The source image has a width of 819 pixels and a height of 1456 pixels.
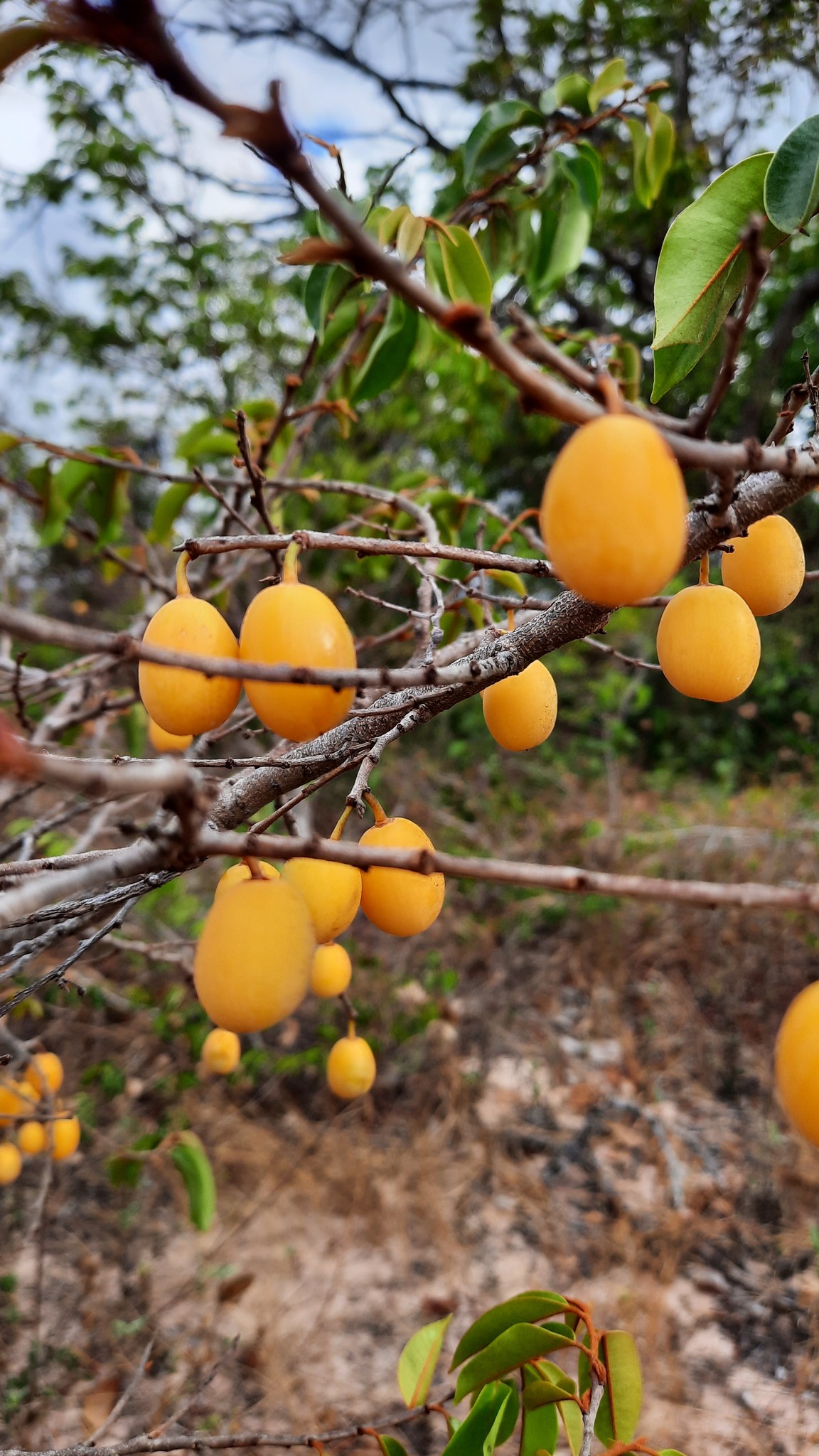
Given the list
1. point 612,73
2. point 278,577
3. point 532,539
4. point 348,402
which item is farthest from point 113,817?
point 612,73

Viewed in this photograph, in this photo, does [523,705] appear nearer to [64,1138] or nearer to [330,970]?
[330,970]

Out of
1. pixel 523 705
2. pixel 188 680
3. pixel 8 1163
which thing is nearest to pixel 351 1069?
pixel 523 705

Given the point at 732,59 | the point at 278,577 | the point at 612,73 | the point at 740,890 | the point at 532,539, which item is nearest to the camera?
the point at 740,890

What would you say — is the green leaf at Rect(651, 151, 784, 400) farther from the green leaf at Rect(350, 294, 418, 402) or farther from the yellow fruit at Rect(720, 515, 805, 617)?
the green leaf at Rect(350, 294, 418, 402)

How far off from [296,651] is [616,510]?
21cm

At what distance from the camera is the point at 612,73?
1.30 metres

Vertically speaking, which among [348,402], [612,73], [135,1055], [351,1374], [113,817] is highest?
[612,73]

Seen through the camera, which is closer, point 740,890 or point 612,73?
point 740,890

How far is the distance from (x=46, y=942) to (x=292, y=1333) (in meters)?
1.87

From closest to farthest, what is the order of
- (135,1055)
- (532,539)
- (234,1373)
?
(532,539)
(234,1373)
(135,1055)

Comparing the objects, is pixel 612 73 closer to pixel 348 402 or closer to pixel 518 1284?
pixel 348 402

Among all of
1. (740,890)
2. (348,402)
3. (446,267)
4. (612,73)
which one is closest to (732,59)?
(612,73)

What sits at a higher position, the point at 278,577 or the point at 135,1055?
the point at 278,577

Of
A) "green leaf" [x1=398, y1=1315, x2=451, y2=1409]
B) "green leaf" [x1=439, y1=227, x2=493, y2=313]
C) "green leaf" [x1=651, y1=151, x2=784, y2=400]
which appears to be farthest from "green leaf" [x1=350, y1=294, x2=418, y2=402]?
"green leaf" [x1=398, y1=1315, x2=451, y2=1409]
